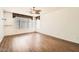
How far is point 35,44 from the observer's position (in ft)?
5.87

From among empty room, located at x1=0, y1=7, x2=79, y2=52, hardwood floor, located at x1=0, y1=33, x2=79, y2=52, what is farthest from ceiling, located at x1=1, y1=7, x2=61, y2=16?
hardwood floor, located at x1=0, y1=33, x2=79, y2=52

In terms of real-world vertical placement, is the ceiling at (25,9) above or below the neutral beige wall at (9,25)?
above

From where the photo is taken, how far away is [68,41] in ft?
5.89

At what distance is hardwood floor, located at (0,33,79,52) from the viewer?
5.70ft

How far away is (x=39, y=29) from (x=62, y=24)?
35 cm

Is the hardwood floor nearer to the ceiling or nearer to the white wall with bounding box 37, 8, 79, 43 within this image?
the white wall with bounding box 37, 8, 79, 43

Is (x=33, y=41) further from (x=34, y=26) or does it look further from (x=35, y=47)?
(x=34, y=26)

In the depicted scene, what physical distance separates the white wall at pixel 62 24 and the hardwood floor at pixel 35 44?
9 cm

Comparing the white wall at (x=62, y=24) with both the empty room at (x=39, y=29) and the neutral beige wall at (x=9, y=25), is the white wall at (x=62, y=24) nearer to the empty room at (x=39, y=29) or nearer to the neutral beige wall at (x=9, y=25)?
the empty room at (x=39, y=29)

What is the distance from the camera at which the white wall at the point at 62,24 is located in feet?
5.84

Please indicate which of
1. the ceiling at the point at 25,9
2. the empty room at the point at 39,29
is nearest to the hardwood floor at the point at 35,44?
the empty room at the point at 39,29

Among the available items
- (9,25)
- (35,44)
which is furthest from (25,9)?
(35,44)
